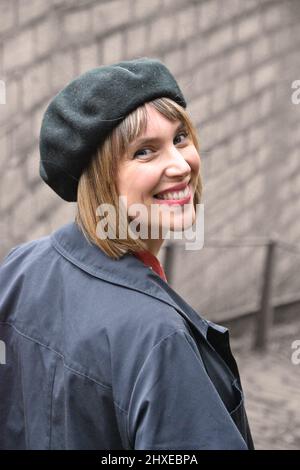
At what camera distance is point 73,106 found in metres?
1.51

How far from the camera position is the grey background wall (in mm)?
4430

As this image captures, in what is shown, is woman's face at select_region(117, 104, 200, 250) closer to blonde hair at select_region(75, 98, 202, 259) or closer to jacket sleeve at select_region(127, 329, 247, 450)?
blonde hair at select_region(75, 98, 202, 259)

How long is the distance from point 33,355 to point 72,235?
0.84 feet

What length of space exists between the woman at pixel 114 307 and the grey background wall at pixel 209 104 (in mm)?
2889

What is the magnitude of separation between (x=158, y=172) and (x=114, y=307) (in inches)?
11.8

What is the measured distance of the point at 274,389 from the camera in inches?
192

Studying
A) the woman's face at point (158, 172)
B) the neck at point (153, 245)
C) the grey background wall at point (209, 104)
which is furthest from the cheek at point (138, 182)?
the grey background wall at point (209, 104)

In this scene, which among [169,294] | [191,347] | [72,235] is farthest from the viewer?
[72,235]

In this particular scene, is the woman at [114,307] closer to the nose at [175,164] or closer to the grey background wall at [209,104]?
the nose at [175,164]

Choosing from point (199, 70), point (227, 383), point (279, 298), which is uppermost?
point (199, 70)

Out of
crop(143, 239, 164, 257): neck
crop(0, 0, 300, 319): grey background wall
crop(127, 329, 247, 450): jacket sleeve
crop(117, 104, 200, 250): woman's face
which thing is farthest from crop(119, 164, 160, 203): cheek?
crop(0, 0, 300, 319): grey background wall

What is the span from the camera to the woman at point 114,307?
1.33 metres

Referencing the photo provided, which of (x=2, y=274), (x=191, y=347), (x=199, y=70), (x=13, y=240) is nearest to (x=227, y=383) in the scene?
(x=191, y=347)
